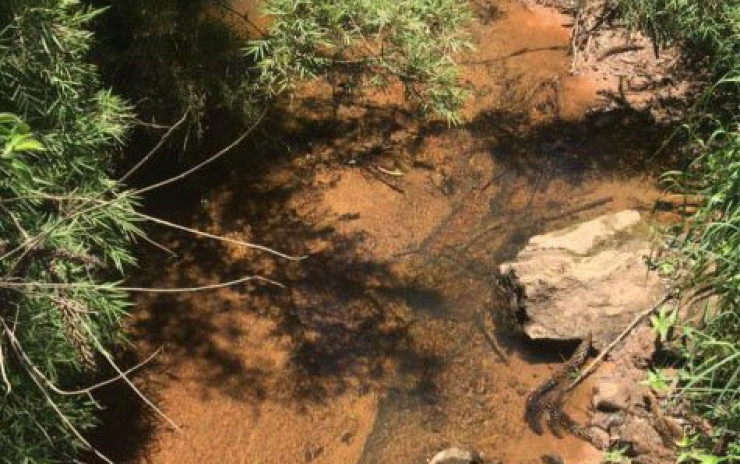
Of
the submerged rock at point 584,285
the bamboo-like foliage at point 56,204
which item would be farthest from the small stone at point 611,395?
the bamboo-like foliage at point 56,204

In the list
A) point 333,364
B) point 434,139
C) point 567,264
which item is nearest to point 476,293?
point 567,264

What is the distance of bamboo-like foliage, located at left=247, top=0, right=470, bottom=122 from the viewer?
5004mm

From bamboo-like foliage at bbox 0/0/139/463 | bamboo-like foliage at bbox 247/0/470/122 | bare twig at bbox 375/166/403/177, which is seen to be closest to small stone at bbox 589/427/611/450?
bamboo-like foliage at bbox 247/0/470/122

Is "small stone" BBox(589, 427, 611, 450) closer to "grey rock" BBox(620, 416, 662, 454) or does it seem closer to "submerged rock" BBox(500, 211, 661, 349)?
"grey rock" BBox(620, 416, 662, 454)

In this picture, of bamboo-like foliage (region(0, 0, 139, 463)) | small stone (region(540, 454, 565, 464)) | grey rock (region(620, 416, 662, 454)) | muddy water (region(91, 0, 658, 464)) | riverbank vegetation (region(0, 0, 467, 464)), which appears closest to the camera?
riverbank vegetation (region(0, 0, 467, 464))

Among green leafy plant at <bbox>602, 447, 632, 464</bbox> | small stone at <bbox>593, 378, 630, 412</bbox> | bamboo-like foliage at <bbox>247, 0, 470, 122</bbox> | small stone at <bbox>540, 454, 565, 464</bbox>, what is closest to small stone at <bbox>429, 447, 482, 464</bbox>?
small stone at <bbox>540, 454, 565, 464</bbox>

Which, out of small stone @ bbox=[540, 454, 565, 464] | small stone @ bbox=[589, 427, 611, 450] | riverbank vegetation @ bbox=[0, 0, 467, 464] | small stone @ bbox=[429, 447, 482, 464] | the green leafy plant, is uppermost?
riverbank vegetation @ bbox=[0, 0, 467, 464]

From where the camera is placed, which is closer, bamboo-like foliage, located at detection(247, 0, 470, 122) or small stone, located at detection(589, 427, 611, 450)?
small stone, located at detection(589, 427, 611, 450)

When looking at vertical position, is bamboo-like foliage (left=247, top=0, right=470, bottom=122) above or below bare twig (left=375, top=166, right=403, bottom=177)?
above

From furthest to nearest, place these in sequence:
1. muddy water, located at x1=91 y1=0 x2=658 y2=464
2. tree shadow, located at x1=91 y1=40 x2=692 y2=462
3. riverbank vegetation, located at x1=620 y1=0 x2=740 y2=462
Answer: tree shadow, located at x1=91 y1=40 x2=692 y2=462, muddy water, located at x1=91 y1=0 x2=658 y2=464, riverbank vegetation, located at x1=620 y1=0 x2=740 y2=462

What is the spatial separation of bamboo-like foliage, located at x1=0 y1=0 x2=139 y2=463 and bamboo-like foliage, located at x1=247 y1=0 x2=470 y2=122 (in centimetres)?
118

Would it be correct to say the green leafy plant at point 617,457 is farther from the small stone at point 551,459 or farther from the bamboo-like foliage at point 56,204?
the bamboo-like foliage at point 56,204

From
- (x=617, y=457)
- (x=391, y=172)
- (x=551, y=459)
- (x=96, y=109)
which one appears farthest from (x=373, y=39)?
(x=617, y=457)

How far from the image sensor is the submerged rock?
5.36m
